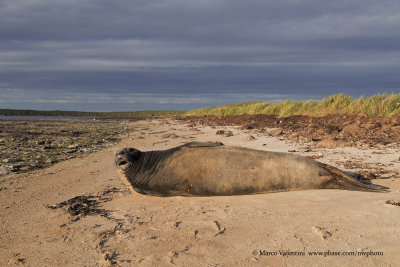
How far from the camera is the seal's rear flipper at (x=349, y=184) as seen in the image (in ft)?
13.6

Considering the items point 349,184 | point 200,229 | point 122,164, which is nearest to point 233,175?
point 200,229

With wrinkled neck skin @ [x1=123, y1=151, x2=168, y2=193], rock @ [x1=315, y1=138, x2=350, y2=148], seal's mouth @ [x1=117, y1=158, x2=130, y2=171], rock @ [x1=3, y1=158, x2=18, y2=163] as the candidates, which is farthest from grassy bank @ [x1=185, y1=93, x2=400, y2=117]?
rock @ [x1=3, y1=158, x2=18, y2=163]

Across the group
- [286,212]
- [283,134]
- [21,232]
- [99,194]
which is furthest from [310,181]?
[283,134]

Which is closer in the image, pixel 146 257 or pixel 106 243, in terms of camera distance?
pixel 146 257

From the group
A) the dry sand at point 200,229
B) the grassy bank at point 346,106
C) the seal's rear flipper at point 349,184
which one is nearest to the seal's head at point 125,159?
the dry sand at point 200,229

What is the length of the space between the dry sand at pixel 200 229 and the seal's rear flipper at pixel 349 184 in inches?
5.5

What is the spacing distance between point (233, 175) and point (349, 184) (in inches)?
65.8

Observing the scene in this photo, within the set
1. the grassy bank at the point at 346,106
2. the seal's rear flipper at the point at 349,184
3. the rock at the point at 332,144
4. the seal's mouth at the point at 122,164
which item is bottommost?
the seal's rear flipper at the point at 349,184

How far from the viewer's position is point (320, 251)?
2482 mm

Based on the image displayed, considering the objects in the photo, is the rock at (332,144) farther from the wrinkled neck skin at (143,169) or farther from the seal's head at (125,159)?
the seal's head at (125,159)

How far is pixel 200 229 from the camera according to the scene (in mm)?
3033

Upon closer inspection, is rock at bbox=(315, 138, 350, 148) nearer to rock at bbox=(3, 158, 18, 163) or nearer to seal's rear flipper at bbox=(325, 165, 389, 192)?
seal's rear flipper at bbox=(325, 165, 389, 192)

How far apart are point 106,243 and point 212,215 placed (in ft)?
3.92

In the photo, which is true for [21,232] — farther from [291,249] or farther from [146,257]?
[291,249]
